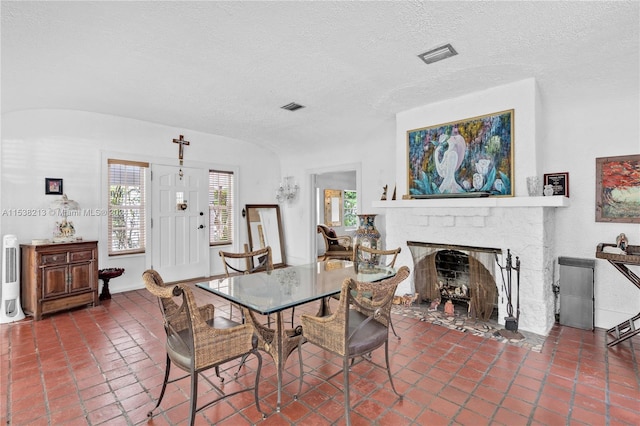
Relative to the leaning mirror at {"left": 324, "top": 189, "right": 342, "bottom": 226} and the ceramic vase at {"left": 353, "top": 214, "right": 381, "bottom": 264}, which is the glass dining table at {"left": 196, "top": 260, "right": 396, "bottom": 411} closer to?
the ceramic vase at {"left": 353, "top": 214, "right": 381, "bottom": 264}

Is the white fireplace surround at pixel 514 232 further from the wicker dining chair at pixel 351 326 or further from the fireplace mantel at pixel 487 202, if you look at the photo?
the wicker dining chair at pixel 351 326

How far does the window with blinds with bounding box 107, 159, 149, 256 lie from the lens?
4.77 meters

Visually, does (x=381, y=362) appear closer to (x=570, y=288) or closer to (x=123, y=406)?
(x=123, y=406)

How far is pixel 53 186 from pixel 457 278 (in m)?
5.43

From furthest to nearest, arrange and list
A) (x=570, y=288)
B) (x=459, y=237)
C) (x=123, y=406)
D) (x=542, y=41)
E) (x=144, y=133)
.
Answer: (x=144, y=133) → (x=459, y=237) → (x=570, y=288) → (x=542, y=41) → (x=123, y=406)

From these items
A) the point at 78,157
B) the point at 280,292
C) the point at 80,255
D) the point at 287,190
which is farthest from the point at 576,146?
the point at 78,157

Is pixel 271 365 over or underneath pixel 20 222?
underneath

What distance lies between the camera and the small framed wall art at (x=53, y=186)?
4145 millimetres

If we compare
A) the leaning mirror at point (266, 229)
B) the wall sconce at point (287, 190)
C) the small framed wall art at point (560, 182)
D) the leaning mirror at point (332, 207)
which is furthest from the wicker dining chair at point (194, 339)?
the leaning mirror at point (332, 207)

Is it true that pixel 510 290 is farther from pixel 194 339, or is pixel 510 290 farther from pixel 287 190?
pixel 287 190

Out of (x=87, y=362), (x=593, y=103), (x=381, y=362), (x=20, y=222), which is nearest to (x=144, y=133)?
(x=20, y=222)

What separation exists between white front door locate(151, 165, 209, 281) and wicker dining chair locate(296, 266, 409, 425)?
3900 millimetres

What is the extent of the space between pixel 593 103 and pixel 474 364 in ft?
10.3

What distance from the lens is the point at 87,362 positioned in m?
2.64
